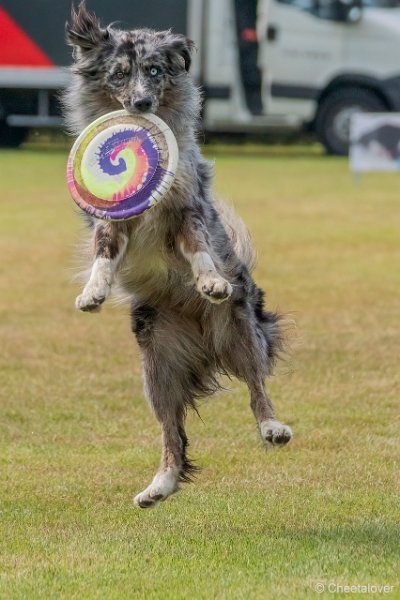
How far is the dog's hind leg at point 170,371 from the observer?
6340 mm

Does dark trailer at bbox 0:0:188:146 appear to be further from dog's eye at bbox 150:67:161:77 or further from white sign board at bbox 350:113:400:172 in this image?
dog's eye at bbox 150:67:161:77

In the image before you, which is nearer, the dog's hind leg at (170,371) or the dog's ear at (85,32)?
the dog's hind leg at (170,371)

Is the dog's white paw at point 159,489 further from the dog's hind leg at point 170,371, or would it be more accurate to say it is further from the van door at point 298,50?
the van door at point 298,50

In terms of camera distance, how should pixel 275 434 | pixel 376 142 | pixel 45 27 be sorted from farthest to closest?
pixel 45 27, pixel 376 142, pixel 275 434

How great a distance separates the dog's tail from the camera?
22.3 feet

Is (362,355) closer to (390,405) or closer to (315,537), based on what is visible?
(390,405)

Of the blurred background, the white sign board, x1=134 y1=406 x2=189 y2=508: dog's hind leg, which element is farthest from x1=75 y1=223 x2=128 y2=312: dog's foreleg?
the blurred background

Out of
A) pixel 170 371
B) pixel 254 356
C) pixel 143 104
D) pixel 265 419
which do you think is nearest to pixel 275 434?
pixel 265 419

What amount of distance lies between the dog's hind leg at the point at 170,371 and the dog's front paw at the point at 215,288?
453 mm

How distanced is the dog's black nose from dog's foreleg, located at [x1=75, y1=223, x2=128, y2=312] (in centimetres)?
55

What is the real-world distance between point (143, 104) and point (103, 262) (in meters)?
0.76

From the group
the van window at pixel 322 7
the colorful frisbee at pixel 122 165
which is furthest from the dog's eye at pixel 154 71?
the van window at pixel 322 7

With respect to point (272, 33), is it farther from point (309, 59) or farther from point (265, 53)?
point (309, 59)

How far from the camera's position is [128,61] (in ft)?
21.0
